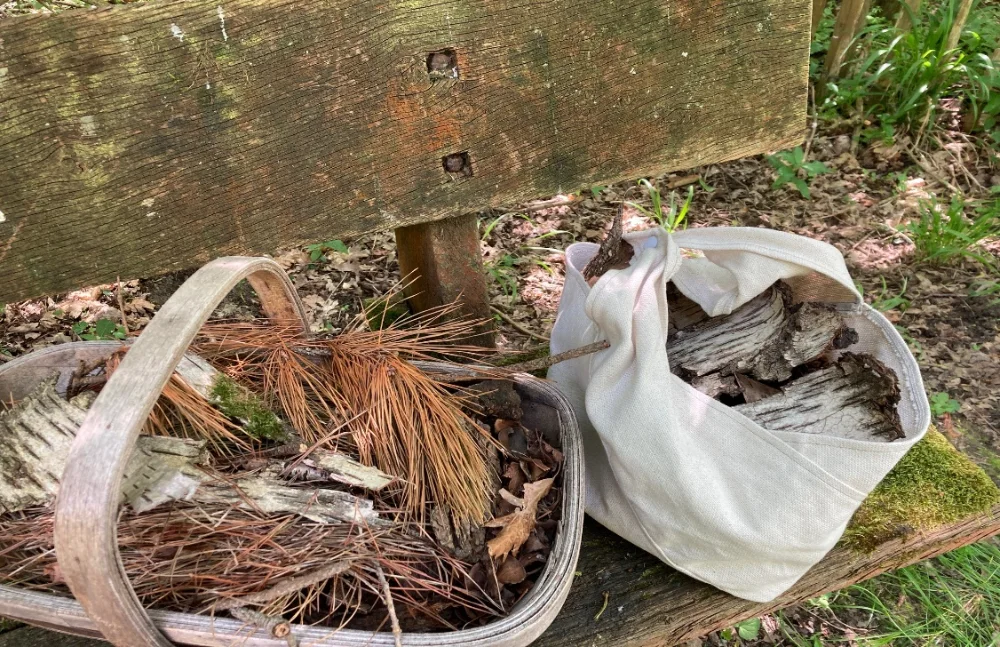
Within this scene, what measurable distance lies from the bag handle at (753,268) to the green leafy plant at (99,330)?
1720 millimetres

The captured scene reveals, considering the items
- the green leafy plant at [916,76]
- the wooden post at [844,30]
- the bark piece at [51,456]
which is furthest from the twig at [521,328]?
the wooden post at [844,30]

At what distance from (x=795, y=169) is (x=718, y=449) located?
2485 mm

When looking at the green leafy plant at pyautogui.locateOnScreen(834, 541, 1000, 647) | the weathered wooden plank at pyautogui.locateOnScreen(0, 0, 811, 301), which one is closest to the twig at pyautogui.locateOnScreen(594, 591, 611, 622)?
the weathered wooden plank at pyautogui.locateOnScreen(0, 0, 811, 301)

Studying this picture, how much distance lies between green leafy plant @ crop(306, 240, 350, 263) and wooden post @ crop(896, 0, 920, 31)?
9.75 feet

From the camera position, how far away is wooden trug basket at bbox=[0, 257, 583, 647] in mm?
833

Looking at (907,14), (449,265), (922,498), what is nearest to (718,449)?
(922,498)

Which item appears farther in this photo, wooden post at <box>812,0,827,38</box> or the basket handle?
wooden post at <box>812,0,827,38</box>

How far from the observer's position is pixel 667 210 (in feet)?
10.4

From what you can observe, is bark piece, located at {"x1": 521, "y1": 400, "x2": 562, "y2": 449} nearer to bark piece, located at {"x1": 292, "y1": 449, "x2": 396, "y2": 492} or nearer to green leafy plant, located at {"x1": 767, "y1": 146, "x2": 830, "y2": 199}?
bark piece, located at {"x1": 292, "y1": 449, "x2": 396, "y2": 492}

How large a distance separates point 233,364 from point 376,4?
0.80m

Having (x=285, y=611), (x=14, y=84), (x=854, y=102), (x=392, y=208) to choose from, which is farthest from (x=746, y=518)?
(x=854, y=102)

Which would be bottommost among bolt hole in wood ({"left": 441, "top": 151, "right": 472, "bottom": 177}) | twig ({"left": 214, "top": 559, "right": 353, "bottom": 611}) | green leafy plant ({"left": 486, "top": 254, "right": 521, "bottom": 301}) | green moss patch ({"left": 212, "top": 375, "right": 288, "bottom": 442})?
green leafy plant ({"left": 486, "top": 254, "right": 521, "bottom": 301})

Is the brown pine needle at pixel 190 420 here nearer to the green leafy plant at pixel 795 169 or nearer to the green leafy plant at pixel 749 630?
the green leafy plant at pixel 749 630

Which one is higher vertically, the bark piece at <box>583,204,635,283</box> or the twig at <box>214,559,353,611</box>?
the bark piece at <box>583,204,635,283</box>
